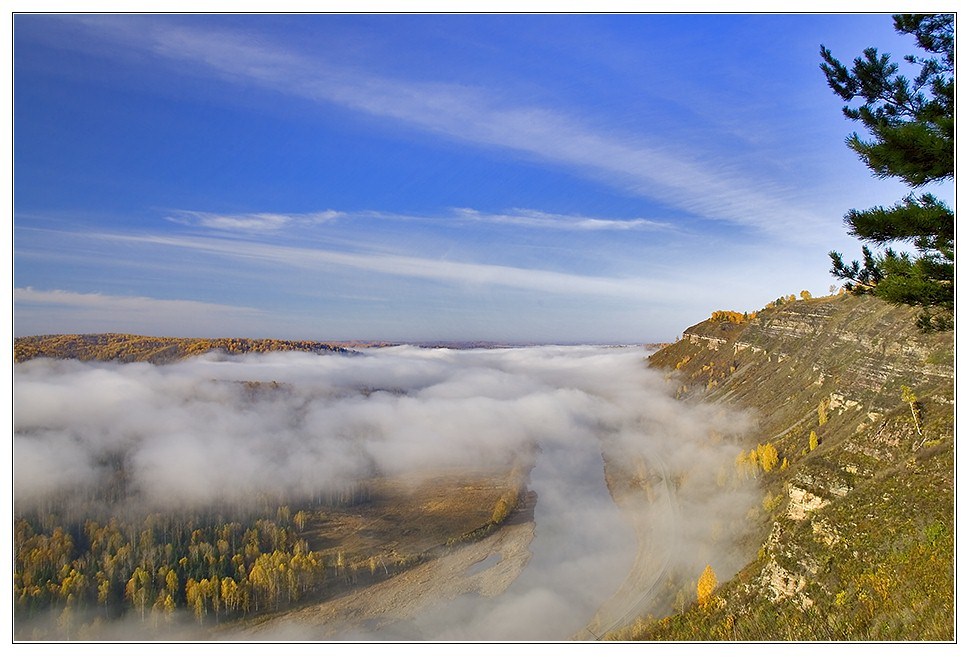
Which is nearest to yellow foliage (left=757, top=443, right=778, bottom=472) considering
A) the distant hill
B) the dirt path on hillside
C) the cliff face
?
the cliff face

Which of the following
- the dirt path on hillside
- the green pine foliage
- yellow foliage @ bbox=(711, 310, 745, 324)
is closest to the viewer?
the green pine foliage

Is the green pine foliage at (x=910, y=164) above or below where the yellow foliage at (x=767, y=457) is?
above


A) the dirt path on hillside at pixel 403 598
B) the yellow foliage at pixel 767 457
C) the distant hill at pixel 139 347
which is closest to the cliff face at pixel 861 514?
the yellow foliage at pixel 767 457

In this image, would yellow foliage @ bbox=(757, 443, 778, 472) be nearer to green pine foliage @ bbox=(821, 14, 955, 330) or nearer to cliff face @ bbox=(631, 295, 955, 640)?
cliff face @ bbox=(631, 295, 955, 640)

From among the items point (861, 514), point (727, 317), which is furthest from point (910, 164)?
point (727, 317)

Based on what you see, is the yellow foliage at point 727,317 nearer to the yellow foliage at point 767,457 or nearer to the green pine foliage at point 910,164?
the yellow foliage at point 767,457

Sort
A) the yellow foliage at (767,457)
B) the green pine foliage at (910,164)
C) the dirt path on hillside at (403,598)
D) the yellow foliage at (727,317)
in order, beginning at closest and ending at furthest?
1. the green pine foliage at (910,164)
2. the dirt path on hillside at (403,598)
3. the yellow foliage at (767,457)
4. the yellow foliage at (727,317)
